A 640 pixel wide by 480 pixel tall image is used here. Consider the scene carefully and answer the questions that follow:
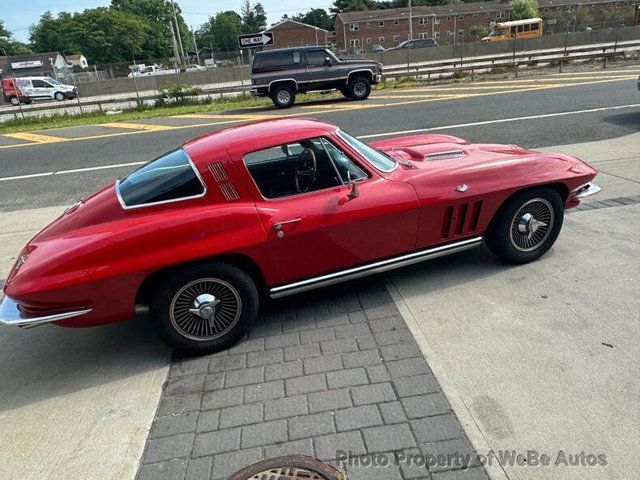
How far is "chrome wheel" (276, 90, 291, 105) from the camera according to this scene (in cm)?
1611

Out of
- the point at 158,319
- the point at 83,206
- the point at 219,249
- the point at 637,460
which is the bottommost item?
the point at 637,460

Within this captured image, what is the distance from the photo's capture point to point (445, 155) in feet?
13.0

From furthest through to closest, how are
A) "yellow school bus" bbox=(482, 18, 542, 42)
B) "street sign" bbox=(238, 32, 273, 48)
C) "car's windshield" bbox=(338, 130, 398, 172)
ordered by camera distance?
"yellow school bus" bbox=(482, 18, 542, 42), "street sign" bbox=(238, 32, 273, 48), "car's windshield" bbox=(338, 130, 398, 172)

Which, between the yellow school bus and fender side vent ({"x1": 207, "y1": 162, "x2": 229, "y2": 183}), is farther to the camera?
the yellow school bus

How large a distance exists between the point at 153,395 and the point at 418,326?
176cm

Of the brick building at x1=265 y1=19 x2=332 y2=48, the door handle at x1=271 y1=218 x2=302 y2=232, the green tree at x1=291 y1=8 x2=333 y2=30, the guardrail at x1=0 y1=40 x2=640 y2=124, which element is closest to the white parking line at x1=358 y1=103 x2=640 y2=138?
the door handle at x1=271 y1=218 x2=302 y2=232

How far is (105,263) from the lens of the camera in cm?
288

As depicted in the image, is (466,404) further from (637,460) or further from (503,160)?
(503,160)

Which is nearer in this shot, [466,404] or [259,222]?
[466,404]

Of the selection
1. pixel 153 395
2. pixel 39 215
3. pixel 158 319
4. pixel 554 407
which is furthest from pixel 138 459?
pixel 39 215

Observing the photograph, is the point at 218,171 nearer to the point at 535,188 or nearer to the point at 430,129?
the point at 535,188

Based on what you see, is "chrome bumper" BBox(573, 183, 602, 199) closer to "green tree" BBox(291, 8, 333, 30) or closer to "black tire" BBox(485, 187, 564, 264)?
"black tire" BBox(485, 187, 564, 264)

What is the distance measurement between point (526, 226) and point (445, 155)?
34.2 inches

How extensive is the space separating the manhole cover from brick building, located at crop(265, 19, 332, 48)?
3207 inches
